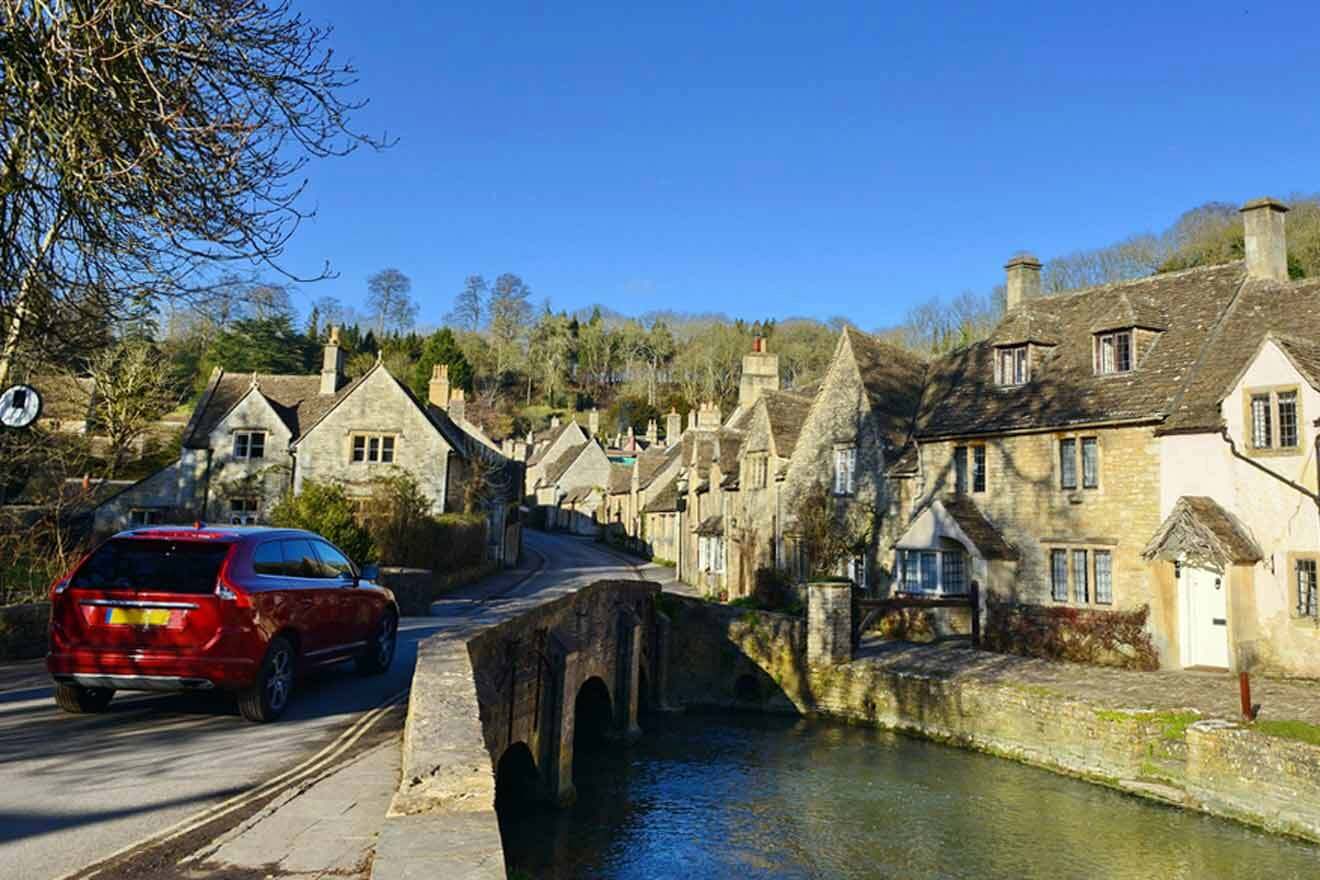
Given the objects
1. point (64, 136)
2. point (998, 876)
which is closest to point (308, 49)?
point (64, 136)

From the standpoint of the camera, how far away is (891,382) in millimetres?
32500

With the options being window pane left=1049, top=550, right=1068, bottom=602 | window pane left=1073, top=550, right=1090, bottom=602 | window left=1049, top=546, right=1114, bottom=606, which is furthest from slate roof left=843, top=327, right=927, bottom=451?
window pane left=1073, top=550, right=1090, bottom=602

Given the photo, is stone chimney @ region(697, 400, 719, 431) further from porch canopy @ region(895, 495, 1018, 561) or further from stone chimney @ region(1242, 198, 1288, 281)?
stone chimney @ region(1242, 198, 1288, 281)

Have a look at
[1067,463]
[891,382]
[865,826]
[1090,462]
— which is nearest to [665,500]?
[891,382]

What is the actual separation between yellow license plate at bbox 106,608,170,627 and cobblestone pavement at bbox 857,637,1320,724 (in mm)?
17344

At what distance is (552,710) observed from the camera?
17.2 metres

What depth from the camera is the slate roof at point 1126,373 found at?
75.7ft

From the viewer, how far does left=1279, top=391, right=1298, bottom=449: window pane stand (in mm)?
20547

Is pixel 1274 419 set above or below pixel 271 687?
above

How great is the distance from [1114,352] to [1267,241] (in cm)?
466

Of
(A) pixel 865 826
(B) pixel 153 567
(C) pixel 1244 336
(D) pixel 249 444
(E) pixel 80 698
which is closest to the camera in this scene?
(B) pixel 153 567

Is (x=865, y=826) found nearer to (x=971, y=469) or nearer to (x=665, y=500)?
(x=971, y=469)

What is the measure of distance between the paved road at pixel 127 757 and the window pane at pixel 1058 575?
1845cm

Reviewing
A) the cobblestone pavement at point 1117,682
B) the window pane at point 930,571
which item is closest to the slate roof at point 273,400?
the window pane at point 930,571
